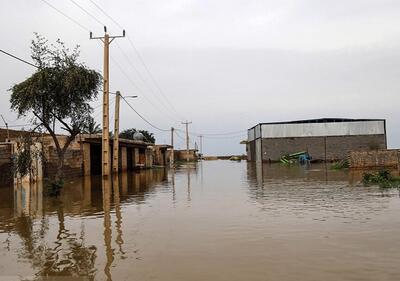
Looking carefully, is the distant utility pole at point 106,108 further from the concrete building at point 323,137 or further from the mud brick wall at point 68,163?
the concrete building at point 323,137

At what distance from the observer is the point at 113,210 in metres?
13.4

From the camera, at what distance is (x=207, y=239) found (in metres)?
8.77

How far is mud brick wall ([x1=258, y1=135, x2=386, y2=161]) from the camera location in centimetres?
6372

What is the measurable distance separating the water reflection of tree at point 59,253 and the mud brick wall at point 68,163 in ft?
54.6

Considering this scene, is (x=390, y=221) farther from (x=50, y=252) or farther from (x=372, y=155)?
(x=372, y=155)

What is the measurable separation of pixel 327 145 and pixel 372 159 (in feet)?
102

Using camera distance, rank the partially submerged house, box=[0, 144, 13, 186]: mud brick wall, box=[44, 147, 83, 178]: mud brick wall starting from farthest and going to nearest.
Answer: box=[44, 147, 83, 178]: mud brick wall < the partially submerged house < box=[0, 144, 13, 186]: mud brick wall

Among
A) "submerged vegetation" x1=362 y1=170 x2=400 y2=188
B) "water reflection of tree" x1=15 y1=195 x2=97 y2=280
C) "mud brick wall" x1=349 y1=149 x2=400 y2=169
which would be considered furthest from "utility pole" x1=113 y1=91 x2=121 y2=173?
"water reflection of tree" x1=15 y1=195 x2=97 y2=280

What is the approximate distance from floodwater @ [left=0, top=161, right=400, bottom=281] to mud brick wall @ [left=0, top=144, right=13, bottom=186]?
24.1ft

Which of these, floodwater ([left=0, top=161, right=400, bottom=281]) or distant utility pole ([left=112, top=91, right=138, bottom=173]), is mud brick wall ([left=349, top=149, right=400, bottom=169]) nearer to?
distant utility pole ([left=112, top=91, right=138, bottom=173])

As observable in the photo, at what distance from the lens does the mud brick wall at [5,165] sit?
71.7 feet

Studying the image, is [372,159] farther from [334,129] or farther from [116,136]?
[334,129]

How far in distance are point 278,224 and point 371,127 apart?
58750 millimetres

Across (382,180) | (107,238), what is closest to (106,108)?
(382,180)
